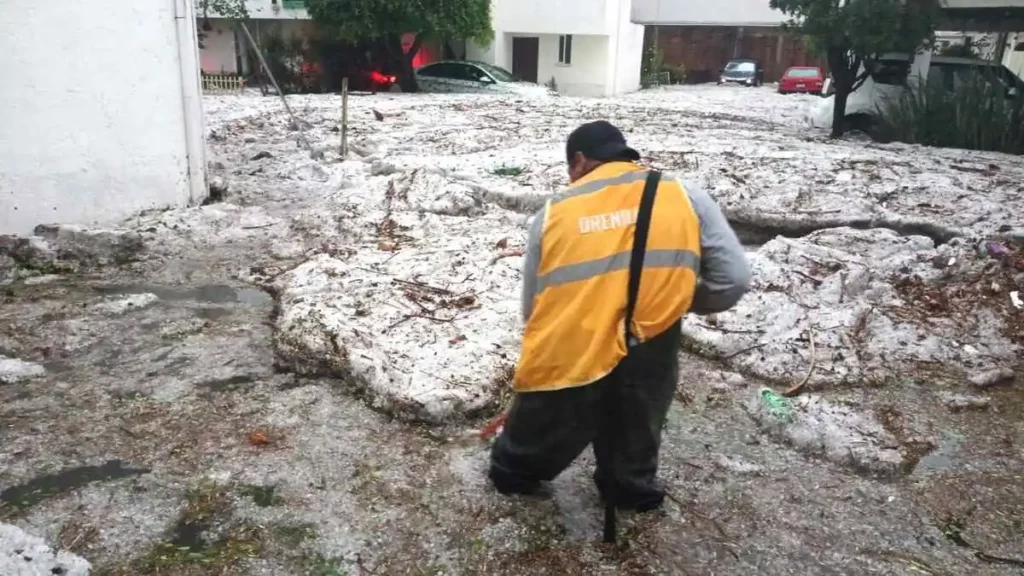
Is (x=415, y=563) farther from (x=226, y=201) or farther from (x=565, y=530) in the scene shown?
(x=226, y=201)

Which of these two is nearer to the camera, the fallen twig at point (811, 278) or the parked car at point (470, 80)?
the fallen twig at point (811, 278)

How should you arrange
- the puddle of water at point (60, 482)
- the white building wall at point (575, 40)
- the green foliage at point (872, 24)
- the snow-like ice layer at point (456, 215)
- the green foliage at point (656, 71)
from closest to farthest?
the puddle of water at point (60, 482)
the snow-like ice layer at point (456, 215)
the green foliage at point (872, 24)
the white building wall at point (575, 40)
the green foliage at point (656, 71)

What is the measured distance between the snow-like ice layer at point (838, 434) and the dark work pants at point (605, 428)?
2.99ft

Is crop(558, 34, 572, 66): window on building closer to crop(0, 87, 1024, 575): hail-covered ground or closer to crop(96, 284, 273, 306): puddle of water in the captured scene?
crop(0, 87, 1024, 575): hail-covered ground

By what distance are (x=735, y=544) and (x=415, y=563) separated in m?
1.15

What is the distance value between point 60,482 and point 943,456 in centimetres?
374

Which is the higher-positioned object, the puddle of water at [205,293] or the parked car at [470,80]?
the parked car at [470,80]

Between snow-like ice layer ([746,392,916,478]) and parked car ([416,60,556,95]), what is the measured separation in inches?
586

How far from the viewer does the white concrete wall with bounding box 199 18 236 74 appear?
2556cm

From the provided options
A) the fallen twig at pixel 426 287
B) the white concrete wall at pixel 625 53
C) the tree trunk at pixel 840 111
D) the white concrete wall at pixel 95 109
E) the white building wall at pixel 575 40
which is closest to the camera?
the fallen twig at pixel 426 287

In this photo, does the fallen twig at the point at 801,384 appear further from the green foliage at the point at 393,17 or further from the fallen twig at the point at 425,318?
the green foliage at the point at 393,17

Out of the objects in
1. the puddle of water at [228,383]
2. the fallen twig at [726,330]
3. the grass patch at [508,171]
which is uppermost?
the grass patch at [508,171]

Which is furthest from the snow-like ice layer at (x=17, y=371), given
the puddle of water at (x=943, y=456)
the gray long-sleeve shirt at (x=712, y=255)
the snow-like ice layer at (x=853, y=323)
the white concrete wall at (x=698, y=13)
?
the white concrete wall at (x=698, y=13)

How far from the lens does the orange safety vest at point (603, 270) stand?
7.74ft
